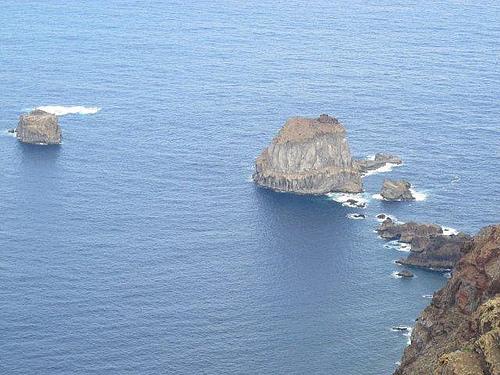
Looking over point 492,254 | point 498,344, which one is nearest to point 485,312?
point 498,344

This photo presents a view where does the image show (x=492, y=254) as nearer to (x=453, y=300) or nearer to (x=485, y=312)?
(x=453, y=300)

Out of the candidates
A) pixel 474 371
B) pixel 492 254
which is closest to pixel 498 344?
pixel 474 371

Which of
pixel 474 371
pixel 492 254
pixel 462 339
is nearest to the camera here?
pixel 474 371

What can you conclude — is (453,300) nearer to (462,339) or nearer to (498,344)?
(462,339)

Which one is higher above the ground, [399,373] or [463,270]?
[463,270]

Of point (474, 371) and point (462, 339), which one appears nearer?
point (474, 371)

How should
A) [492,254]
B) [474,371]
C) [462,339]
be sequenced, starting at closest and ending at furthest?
[474,371] → [462,339] → [492,254]
